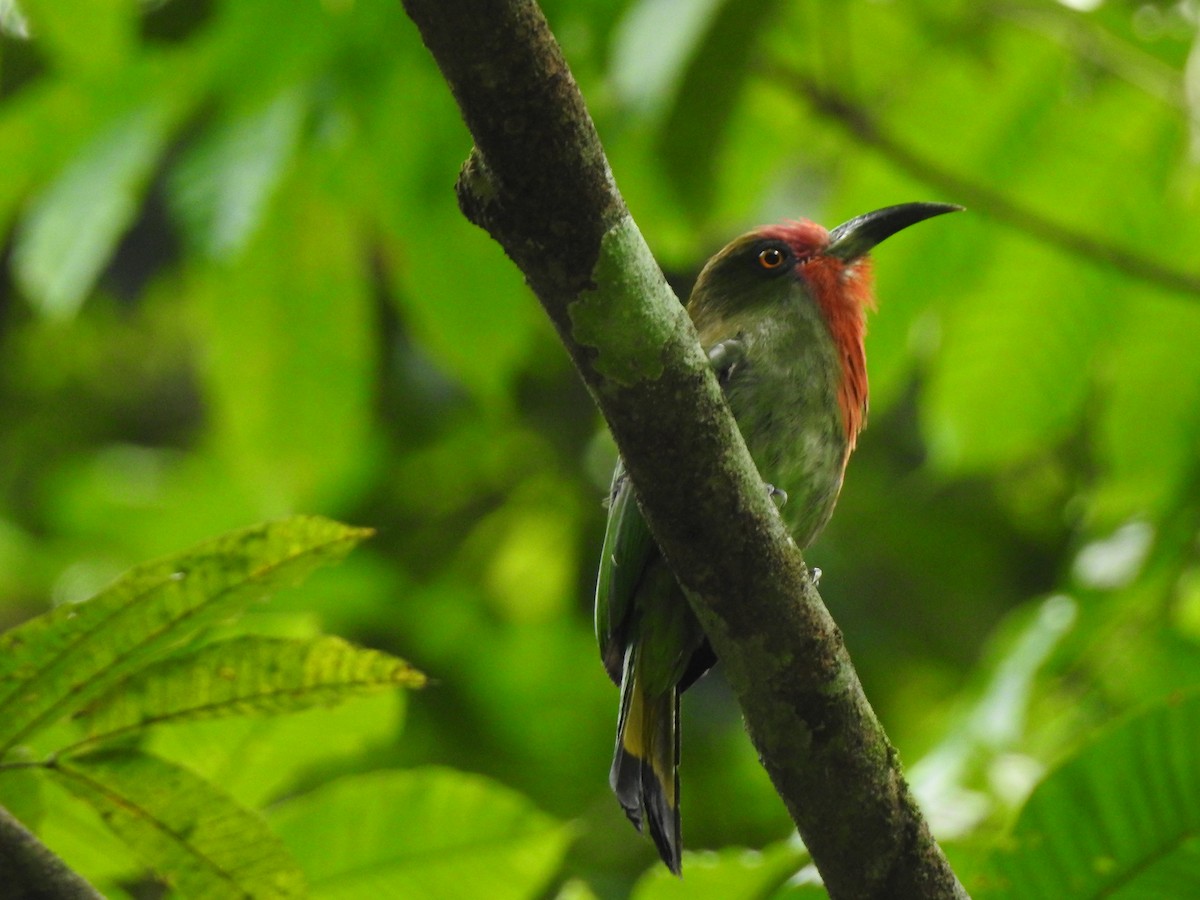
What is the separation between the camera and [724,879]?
208cm

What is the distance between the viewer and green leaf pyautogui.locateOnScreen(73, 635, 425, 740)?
181cm

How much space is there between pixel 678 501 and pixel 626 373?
0.16 m

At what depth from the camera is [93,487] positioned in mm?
5609

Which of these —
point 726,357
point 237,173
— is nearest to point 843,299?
point 726,357

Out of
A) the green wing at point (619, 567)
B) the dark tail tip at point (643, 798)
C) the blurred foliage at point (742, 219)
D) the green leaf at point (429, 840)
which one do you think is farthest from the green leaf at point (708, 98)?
the green leaf at point (429, 840)

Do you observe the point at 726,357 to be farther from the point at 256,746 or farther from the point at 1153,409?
the point at 1153,409

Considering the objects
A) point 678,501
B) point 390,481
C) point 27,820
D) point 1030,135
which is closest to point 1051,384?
point 1030,135

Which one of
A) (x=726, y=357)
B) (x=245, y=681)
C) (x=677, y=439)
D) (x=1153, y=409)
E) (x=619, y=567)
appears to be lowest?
(x=245, y=681)

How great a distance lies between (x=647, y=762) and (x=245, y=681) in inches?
36.2

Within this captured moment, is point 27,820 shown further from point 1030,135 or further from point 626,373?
point 1030,135

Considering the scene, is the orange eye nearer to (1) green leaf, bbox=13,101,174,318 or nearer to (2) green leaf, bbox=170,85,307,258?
(2) green leaf, bbox=170,85,307,258

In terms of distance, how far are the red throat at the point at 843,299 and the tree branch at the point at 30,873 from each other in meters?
1.58

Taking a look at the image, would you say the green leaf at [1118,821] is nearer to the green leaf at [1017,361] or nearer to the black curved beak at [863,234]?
the black curved beak at [863,234]

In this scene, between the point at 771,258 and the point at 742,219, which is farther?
the point at 742,219
